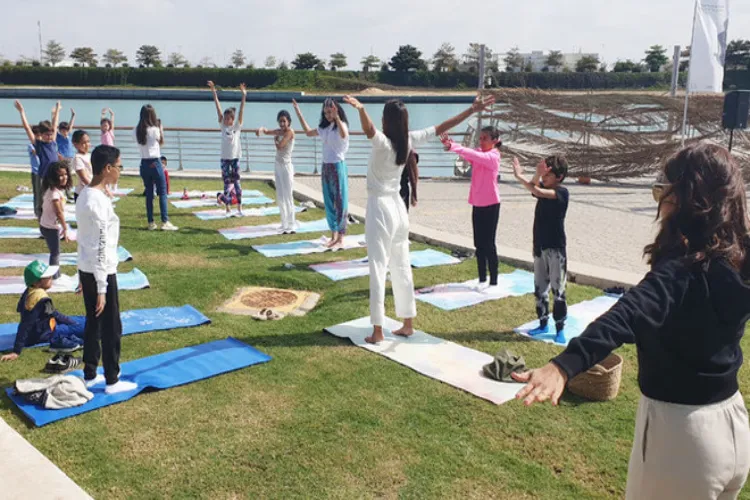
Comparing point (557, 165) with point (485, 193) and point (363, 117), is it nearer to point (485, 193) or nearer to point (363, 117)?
point (485, 193)

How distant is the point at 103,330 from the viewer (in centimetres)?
430

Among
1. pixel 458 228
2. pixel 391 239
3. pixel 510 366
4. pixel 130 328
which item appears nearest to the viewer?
pixel 510 366

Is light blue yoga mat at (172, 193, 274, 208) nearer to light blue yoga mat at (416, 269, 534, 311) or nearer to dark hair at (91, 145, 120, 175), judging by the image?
light blue yoga mat at (416, 269, 534, 311)

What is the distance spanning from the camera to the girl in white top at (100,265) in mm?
4078

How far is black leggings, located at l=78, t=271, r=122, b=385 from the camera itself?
4.21m

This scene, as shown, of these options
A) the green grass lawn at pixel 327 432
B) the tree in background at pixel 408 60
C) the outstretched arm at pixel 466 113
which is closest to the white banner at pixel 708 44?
the outstretched arm at pixel 466 113

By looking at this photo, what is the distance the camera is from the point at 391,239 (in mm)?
5355

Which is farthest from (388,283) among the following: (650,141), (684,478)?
(650,141)

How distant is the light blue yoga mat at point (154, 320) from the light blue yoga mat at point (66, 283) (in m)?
0.85

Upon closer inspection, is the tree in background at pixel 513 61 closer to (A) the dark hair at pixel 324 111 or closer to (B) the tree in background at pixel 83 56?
(A) the dark hair at pixel 324 111

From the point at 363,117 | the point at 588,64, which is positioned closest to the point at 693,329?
the point at 363,117

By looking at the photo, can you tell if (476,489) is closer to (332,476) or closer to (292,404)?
(332,476)

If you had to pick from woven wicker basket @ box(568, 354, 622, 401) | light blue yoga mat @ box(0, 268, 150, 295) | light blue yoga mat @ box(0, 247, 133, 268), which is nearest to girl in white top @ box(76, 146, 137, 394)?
light blue yoga mat @ box(0, 268, 150, 295)

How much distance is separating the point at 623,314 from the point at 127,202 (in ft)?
39.4
